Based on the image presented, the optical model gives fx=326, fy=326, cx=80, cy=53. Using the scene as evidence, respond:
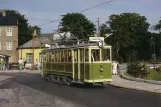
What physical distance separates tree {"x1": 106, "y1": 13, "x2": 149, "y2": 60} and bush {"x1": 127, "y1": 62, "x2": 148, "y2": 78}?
60.3 meters

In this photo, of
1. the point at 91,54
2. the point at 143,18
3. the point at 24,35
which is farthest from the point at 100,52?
the point at 143,18

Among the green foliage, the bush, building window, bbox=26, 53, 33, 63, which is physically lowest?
the bush

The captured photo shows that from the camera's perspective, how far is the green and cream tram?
61.0 ft

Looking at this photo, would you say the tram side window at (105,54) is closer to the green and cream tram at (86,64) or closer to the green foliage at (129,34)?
the green and cream tram at (86,64)

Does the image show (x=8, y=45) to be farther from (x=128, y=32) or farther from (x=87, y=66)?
(x=87, y=66)

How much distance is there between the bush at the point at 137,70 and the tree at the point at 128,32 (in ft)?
198

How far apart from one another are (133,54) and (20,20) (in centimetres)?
3247

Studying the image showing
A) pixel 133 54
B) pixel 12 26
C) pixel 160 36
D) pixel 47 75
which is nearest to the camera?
pixel 47 75

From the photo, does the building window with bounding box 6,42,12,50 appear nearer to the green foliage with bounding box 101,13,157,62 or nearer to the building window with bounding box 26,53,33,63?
the building window with bounding box 26,53,33,63

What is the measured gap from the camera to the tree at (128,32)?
86.9 m

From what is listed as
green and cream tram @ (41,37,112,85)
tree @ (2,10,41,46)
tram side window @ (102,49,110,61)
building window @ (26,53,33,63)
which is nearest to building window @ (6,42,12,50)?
building window @ (26,53,33,63)

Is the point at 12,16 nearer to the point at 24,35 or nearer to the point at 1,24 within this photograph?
the point at 1,24

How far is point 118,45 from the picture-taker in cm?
8600

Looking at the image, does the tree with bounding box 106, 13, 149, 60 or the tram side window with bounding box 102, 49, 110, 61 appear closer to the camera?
the tram side window with bounding box 102, 49, 110, 61
